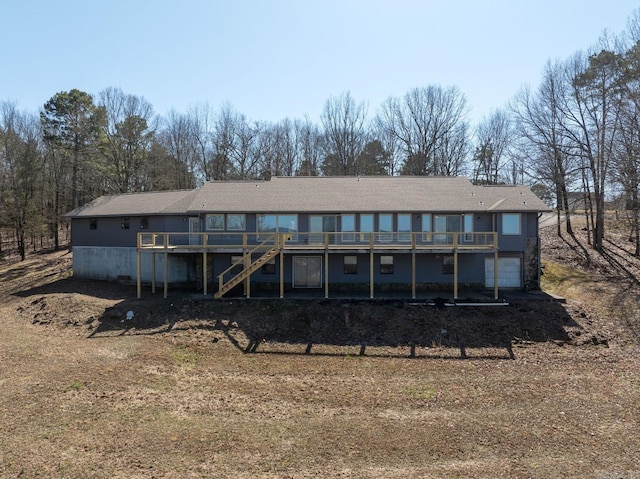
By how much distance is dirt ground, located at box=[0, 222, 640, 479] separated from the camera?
23.6ft

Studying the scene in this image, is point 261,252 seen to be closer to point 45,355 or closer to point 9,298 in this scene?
point 45,355

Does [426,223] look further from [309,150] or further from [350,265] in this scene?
[309,150]

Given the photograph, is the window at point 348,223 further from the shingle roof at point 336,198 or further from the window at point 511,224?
the window at point 511,224

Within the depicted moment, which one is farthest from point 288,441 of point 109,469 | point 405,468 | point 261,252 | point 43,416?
point 261,252

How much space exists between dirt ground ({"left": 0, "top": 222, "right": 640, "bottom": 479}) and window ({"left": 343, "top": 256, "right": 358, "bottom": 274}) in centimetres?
292

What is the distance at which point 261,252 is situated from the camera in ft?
63.4

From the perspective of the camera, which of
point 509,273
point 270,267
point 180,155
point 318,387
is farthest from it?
point 180,155

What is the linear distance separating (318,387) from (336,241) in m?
9.40

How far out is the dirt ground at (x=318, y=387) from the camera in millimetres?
7207

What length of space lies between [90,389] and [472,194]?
19.2 m

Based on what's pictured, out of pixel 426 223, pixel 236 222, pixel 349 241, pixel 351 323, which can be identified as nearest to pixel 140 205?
pixel 236 222

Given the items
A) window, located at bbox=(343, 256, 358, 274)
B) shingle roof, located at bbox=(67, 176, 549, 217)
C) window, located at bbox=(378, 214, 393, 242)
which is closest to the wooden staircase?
shingle roof, located at bbox=(67, 176, 549, 217)

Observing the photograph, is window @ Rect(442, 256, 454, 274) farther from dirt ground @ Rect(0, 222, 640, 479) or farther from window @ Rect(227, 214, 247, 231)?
window @ Rect(227, 214, 247, 231)

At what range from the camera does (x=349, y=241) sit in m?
19.1
